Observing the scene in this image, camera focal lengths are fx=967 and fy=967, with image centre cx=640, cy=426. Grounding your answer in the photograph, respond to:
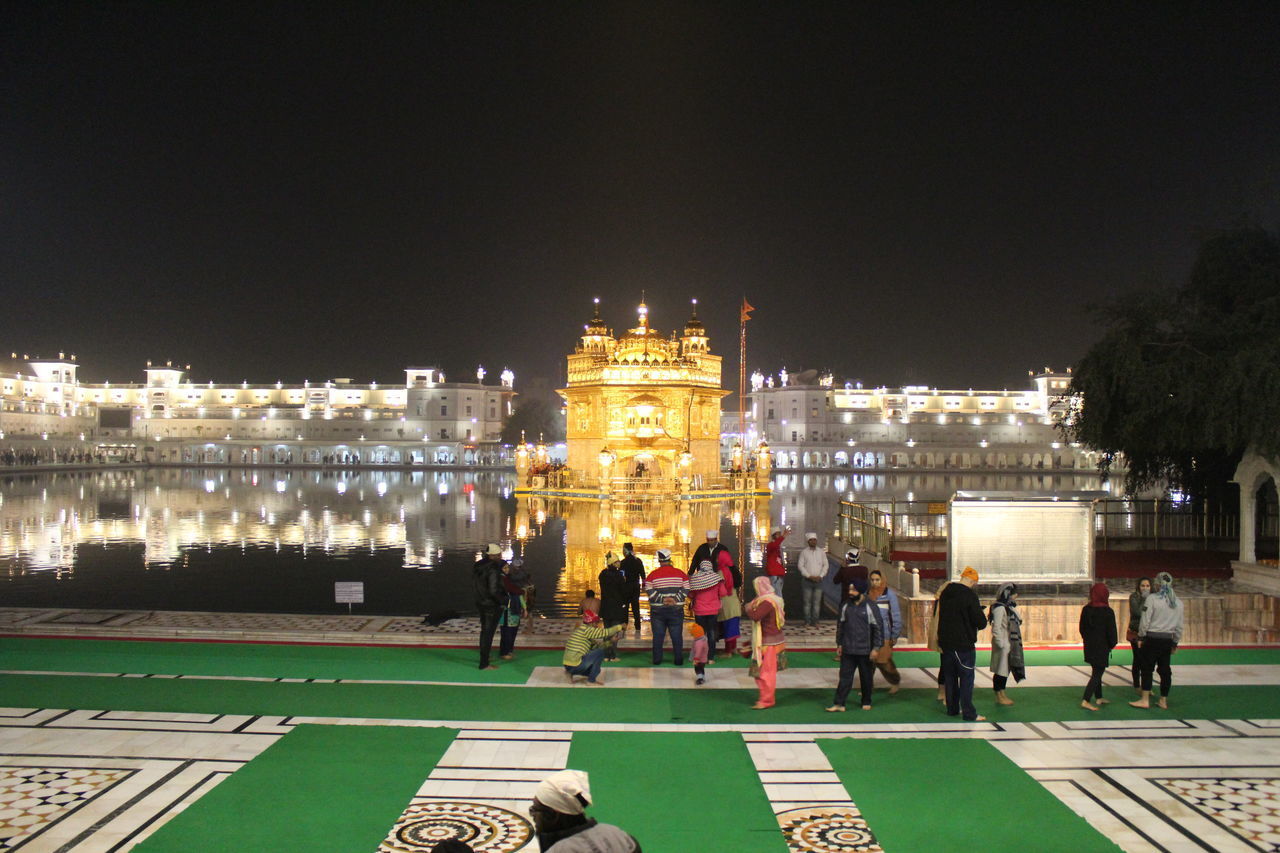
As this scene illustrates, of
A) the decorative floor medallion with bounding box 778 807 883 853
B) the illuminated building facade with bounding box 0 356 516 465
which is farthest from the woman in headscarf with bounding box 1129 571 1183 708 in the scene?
the illuminated building facade with bounding box 0 356 516 465

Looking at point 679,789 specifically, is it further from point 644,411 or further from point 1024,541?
point 644,411

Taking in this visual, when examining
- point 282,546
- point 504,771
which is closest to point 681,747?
point 504,771

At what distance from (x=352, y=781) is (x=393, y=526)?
2573 centimetres

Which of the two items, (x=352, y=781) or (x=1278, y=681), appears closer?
(x=352, y=781)

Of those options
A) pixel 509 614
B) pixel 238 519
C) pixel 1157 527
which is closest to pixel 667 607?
pixel 509 614

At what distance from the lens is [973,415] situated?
10856cm

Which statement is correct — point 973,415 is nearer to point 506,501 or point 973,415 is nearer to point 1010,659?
point 506,501

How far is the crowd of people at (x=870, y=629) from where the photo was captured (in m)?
9.02

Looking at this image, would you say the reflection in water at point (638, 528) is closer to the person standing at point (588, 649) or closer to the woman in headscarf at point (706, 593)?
the woman in headscarf at point (706, 593)

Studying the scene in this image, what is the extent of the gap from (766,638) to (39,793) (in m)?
6.11

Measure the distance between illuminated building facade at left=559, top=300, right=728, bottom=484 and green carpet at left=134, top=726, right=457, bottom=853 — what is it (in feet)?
131

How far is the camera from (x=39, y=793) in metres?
6.98

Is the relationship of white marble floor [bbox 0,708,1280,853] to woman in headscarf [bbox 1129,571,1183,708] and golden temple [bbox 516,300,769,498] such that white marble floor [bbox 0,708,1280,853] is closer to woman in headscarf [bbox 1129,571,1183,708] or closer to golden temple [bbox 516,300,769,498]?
woman in headscarf [bbox 1129,571,1183,708]

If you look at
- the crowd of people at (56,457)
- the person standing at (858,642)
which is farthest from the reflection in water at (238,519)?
the crowd of people at (56,457)
